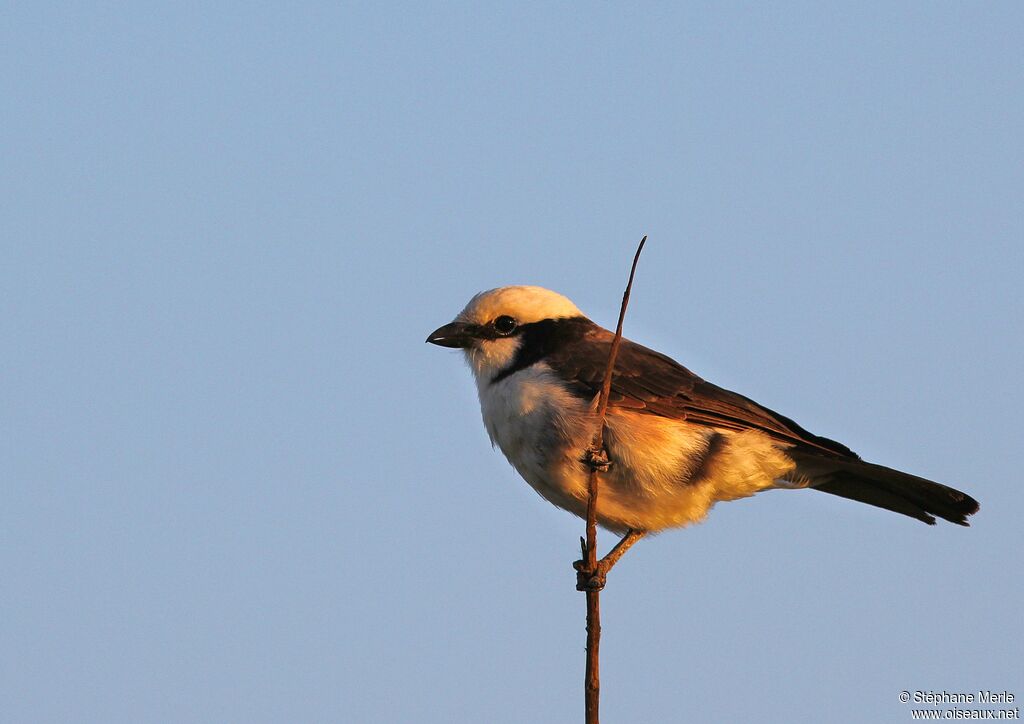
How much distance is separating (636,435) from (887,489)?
1.70 meters

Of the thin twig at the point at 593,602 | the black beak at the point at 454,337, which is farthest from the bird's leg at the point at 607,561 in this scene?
the black beak at the point at 454,337

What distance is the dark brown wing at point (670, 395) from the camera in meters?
7.39

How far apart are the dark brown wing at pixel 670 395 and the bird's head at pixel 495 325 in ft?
1.14

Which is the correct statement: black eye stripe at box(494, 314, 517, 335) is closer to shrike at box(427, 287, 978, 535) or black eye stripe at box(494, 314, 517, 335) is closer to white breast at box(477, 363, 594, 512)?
shrike at box(427, 287, 978, 535)

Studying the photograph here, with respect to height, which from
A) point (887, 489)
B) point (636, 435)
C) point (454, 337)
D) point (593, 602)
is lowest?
point (593, 602)

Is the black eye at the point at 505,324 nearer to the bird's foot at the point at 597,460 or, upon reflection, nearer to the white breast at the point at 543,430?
the white breast at the point at 543,430

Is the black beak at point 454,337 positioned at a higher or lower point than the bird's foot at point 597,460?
higher

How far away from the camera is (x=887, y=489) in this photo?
7684 millimetres

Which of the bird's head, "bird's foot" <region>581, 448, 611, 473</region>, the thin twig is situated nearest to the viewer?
the thin twig

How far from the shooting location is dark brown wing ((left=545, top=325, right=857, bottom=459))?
24.3ft

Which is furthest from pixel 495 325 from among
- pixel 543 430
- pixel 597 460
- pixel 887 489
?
pixel 887 489

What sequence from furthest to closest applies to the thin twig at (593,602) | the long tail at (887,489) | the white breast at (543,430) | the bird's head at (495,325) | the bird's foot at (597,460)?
the bird's head at (495,325), the long tail at (887,489), the white breast at (543,430), the bird's foot at (597,460), the thin twig at (593,602)

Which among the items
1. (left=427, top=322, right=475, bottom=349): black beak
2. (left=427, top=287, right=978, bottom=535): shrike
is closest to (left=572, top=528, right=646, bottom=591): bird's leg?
(left=427, top=287, right=978, bottom=535): shrike

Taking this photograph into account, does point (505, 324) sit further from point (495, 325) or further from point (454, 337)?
point (454, 337)
